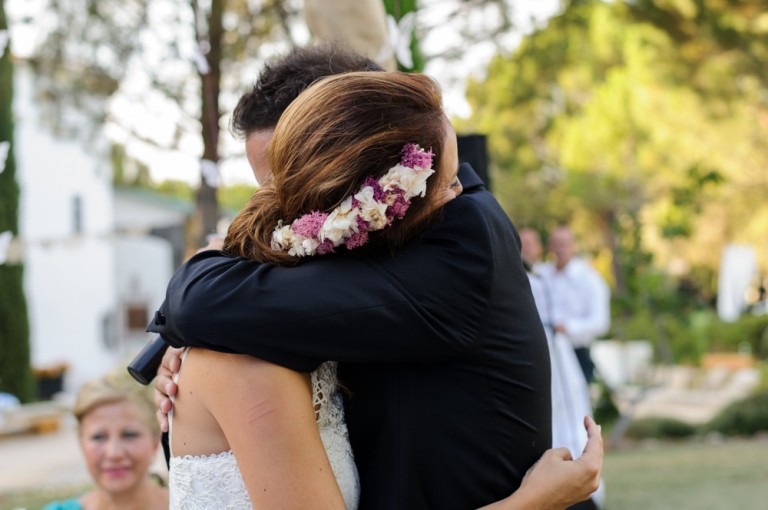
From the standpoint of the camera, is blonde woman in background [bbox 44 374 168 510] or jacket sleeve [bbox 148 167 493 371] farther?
blonde woman in background [bbox 44 374 168 510]

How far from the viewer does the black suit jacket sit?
62.7 inches

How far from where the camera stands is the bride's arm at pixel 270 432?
1580 mm

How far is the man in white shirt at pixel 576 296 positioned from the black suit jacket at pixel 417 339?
23.4ft

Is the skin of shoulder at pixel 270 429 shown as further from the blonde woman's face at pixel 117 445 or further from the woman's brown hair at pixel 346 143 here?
the blonde woman's face at pixel 117 445

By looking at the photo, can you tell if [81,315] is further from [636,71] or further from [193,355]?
[193,355]

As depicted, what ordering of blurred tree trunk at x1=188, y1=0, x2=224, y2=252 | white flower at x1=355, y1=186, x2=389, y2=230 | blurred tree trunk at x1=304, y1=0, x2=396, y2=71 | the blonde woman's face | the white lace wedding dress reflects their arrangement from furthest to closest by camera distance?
1. blurred tree trunk at x1=188, y1=0, x2=224, y2=252
2. the blonde woman's face
3. blurred tree trunk at x1=304, y1=0, x2=396, y2=71
4. the white lace wedding dress
5. white flower at x1=355, y1=186, x2=389, y2=230

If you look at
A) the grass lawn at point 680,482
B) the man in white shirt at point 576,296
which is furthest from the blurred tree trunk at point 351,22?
the grass lawn at point 680,482

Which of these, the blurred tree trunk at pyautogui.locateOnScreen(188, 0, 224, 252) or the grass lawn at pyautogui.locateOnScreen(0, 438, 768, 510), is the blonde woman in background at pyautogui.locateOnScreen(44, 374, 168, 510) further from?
the grass lawn at pyautogui.locateOnScreen(0, 438, 768, 510)

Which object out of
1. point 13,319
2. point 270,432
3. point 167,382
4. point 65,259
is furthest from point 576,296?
point 65,259

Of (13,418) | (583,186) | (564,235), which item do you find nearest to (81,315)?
(13,418)

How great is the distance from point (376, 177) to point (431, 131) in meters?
0.14

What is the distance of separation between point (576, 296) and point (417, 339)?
25.5ft

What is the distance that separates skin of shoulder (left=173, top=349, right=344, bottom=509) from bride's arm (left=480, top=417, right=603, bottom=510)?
0.33m

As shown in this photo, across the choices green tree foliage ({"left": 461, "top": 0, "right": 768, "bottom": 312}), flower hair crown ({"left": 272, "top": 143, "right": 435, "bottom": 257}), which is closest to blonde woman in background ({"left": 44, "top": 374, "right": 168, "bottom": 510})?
flower hair crown ({"left": 272, "top": 143, "right": 435, "bottom": 257})
